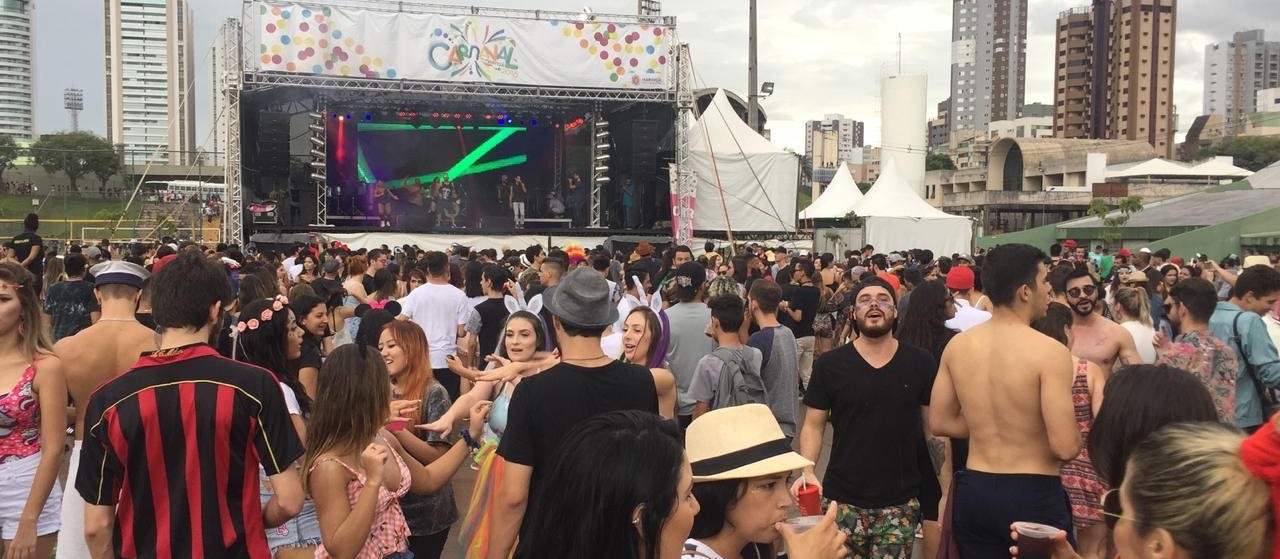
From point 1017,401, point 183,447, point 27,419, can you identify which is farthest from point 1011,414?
point 27,419

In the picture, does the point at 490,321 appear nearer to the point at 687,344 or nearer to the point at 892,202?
the point at 687,344

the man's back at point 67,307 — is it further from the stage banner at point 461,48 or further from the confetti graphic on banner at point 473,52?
the confetti graphic on banner at point 473,52

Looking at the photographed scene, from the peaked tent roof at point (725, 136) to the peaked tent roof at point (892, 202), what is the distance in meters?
3.15

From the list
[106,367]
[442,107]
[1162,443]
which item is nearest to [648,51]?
[442,107]

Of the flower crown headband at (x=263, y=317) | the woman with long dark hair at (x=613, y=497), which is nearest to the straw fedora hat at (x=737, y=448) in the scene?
the woman with long dark hair at (x=613, y=497)

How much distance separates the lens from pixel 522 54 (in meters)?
23.2

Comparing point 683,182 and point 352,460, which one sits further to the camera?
point 683,182

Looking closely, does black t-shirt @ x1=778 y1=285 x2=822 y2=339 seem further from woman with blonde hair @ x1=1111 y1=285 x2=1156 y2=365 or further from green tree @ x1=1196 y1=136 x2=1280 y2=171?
green tree @ x1=1196 y1=136 x2=1280 y2=171

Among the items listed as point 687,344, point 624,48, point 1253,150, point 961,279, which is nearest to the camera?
point 687,344

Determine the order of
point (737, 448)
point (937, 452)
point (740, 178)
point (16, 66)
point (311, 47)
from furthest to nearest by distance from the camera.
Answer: point (16, 66), point (740, 178), point (311, 47), point (937, 452), point (737, 448)

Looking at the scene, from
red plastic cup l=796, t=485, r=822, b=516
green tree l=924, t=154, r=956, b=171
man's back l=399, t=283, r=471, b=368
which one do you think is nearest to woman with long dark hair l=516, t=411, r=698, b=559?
red plastic cup l=796, t=485, r=822, b=516

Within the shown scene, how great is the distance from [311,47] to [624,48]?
268 inches

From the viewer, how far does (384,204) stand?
2708 centimetres

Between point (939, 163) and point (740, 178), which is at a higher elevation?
point (939, 163)
